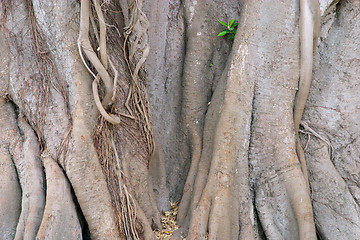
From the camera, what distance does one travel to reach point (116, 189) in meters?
3.75

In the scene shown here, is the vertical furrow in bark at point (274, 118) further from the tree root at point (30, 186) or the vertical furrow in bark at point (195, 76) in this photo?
the tree root at point (30, 186)

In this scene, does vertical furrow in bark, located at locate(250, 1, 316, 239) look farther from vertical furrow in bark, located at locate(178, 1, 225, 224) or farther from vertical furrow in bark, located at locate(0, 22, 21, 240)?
vertical furrow in bark, located at locate(0, 22, 21, 240)

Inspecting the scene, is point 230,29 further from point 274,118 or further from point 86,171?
point 86,171

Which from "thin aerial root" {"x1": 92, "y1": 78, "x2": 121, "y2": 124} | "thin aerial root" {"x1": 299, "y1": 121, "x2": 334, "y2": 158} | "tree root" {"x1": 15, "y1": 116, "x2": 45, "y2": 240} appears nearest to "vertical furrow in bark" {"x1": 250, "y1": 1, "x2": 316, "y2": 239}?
"thin aerial root" {"x1": 299, "y1": 121, "x2": 334, "y2": 158}

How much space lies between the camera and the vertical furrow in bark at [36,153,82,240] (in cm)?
331

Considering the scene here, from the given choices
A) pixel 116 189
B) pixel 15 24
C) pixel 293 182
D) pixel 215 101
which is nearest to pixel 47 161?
pixel 116 189

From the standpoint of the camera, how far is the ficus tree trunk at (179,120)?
3598mm

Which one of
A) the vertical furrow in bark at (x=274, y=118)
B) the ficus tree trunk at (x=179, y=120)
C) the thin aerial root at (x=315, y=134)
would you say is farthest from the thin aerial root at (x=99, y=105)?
the thin aerial root at (x=315, y=134)

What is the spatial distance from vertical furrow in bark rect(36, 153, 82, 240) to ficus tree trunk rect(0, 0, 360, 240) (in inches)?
0.4

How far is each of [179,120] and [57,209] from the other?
1625 mm

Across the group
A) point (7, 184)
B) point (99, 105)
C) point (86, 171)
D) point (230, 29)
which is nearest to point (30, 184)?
point (7, 184)

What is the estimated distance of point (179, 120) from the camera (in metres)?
4.46

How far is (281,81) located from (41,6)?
231 cm

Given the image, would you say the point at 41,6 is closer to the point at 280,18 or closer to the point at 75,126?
the point at 75,126
